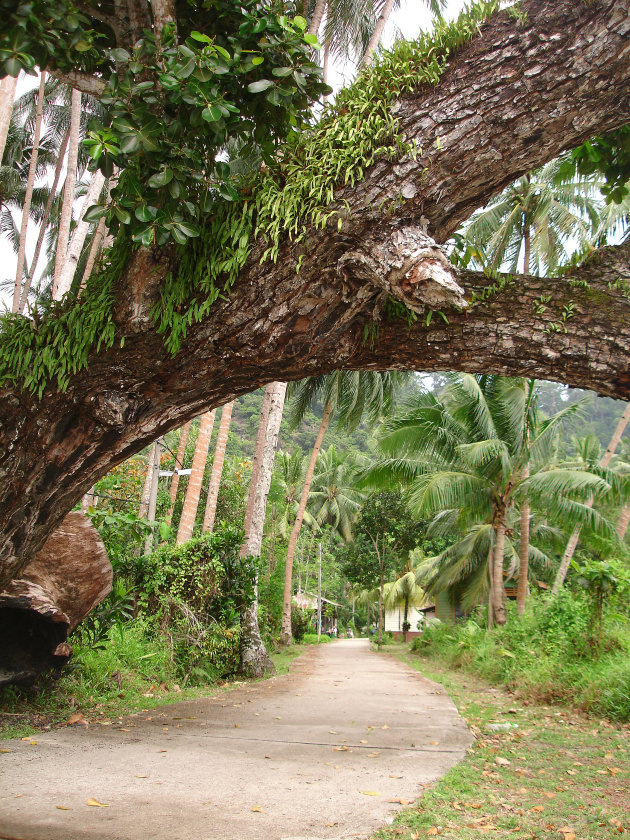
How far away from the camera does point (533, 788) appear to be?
3.71 metres

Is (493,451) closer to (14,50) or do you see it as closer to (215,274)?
(215,274)

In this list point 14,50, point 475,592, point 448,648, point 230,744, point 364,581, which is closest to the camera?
point 14,50

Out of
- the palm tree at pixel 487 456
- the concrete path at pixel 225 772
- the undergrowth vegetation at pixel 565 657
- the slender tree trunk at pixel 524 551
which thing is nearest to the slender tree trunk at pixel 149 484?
the palm tree at pixel 487 456

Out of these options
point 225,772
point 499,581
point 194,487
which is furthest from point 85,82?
point 499,581

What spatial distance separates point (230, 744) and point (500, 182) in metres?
4.31

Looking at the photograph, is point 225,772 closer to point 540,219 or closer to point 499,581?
point 499,581

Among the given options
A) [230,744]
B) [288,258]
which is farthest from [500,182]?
[230,744]

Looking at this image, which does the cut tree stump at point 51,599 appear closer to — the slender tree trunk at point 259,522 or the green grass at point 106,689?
the green grass at point 106,689

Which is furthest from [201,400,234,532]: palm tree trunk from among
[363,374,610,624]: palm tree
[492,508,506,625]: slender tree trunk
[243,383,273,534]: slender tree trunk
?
[492,508,506,625]: slender tree trunk

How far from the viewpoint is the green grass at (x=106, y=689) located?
4.89 metres

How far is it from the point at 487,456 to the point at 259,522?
17.0ft

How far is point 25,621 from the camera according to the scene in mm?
5008

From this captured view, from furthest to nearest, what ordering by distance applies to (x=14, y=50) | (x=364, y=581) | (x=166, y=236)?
(x=364, y=581)
(x=166, y=236)
(x=14, y=50)

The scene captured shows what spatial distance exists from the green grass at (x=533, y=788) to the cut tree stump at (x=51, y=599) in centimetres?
330
